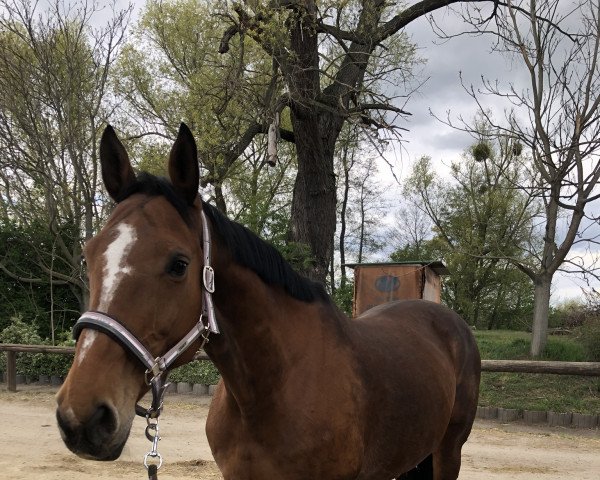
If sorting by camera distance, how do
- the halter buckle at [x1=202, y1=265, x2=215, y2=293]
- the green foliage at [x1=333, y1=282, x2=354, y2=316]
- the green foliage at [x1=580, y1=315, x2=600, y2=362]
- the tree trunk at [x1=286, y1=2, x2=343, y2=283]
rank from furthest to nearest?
the green foliage at [x1=333, y1=282, x2=354, y2=316] → the green foliage at [x1=580, y1=315, x2=600, y2=362] → the tree trunk at [x1=286, y1=2, x2=343, y2=283] → the halter buckle at [x1=202, y1=265, x2=215, y2=293]

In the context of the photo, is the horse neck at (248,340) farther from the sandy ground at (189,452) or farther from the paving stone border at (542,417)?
the paving stone border at (542,417)

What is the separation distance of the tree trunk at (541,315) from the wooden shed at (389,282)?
112 inches

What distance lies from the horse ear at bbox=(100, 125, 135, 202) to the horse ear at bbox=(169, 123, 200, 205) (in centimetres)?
17

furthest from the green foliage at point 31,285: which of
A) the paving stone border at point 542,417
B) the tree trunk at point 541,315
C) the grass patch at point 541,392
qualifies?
the tree trunk at point 541,315

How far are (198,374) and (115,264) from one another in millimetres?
10422

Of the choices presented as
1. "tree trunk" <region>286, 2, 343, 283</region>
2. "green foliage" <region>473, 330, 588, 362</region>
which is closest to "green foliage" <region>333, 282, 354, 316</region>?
"green foliage" <region>473, 330, 588, 362</region>

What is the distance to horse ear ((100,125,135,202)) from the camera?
201 cm

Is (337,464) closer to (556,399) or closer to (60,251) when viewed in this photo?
(556,399)

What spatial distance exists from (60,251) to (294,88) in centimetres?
915

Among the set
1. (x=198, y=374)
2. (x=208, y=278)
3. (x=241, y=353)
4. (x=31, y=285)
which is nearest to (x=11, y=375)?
(x=198, y=374)

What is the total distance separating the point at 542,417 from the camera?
9297 millimetres

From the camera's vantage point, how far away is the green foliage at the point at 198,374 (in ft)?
37.8

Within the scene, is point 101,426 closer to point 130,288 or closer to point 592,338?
point 130,288

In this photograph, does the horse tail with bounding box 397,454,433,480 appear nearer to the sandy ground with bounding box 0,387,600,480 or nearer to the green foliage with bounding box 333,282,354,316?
the sandy ground with bounding box 0,387,600,480
